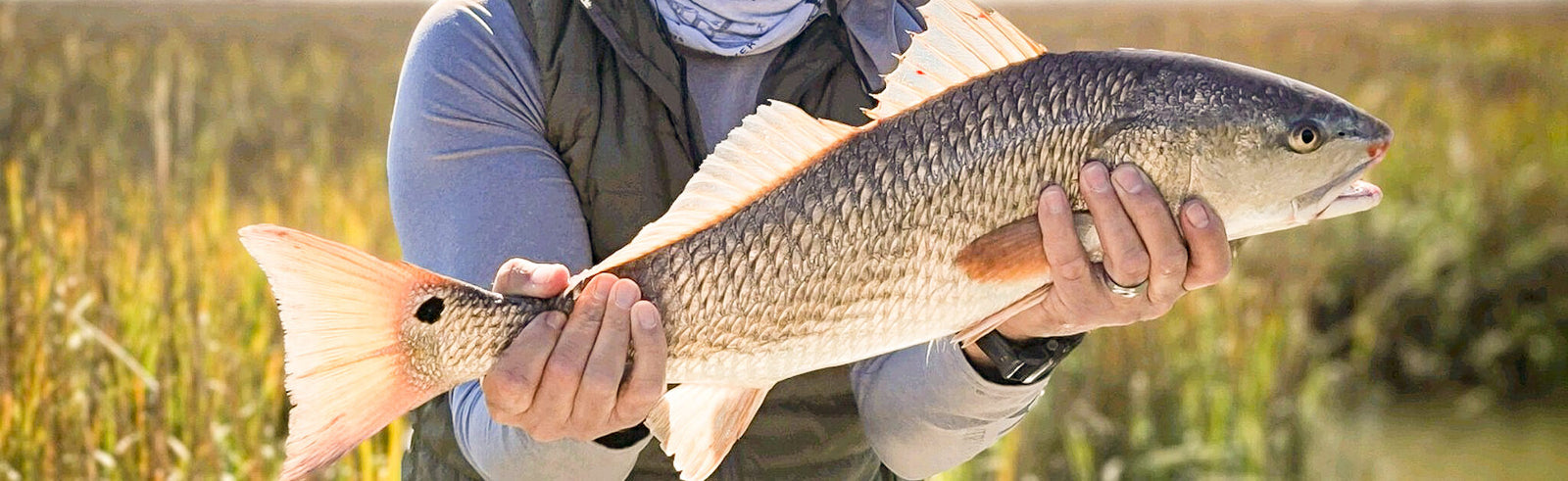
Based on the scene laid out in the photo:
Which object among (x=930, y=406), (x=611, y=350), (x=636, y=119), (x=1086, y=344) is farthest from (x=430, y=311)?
(x=1086, y=344)

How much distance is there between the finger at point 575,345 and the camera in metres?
1.86

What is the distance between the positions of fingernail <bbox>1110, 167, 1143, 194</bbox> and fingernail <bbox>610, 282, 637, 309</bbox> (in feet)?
2.02

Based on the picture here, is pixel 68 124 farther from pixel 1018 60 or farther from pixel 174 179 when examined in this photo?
pixel 1018 60

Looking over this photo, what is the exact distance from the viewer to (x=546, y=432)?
76.9 inches

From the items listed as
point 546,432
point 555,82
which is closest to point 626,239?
point 555,82

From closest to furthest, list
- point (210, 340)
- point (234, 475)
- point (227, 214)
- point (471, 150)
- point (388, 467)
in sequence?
point (471, 150)
point (388, 467)
point (234, 475)
point (210, 340)
point (227, 214)

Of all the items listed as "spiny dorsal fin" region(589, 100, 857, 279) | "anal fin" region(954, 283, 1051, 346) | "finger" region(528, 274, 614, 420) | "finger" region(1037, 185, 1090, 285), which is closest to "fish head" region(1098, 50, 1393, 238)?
"finger" region(1037, 185, 1090, 285)

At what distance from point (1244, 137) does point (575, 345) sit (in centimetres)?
87

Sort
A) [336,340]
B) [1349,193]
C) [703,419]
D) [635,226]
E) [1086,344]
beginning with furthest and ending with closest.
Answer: [1086,344] → [635,226] → [703,419] → [1349,193] → [336,340]

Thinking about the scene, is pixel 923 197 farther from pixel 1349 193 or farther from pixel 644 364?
pixel 1349 193

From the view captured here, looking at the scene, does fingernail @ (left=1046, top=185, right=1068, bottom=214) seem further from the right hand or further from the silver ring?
the right hand

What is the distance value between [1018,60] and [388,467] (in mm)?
1946

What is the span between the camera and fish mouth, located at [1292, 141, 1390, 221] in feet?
6.22

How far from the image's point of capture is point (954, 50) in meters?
1.95
